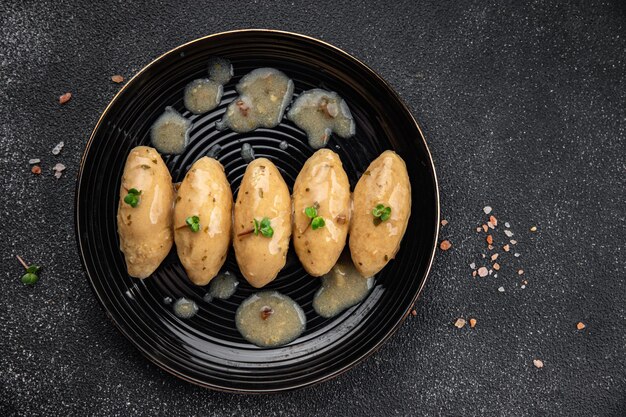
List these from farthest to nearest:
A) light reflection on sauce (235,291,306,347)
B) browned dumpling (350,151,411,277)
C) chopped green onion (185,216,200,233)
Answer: light reflection on sauce (235,291,306,347) → browned dumpling (350,151,411,277) → chopped green onion (185,216,200,233)

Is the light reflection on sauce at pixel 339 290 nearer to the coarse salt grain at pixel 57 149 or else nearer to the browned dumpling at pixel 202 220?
the browned dumpling at pixel 202 220

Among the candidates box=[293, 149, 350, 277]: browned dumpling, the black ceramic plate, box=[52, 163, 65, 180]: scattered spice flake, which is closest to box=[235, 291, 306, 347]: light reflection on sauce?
the black ceramic plate

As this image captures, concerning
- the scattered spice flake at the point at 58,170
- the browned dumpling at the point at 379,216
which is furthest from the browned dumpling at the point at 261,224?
the scattered spice flake at the point at 58,170

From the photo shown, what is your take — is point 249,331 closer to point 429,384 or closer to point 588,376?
point 429,384

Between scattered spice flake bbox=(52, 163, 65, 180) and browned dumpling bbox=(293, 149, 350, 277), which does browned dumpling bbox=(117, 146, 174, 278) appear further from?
browned dumpling bbox=(293, 149, 350, 277)

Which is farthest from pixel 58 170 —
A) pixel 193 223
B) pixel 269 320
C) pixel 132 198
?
pixel 269 320

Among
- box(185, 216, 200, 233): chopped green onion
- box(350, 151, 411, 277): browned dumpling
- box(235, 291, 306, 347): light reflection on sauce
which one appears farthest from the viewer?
box(235, 291, 306, 347): light reflection on sauce

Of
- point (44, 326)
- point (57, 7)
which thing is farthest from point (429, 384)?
point (57, 7)
